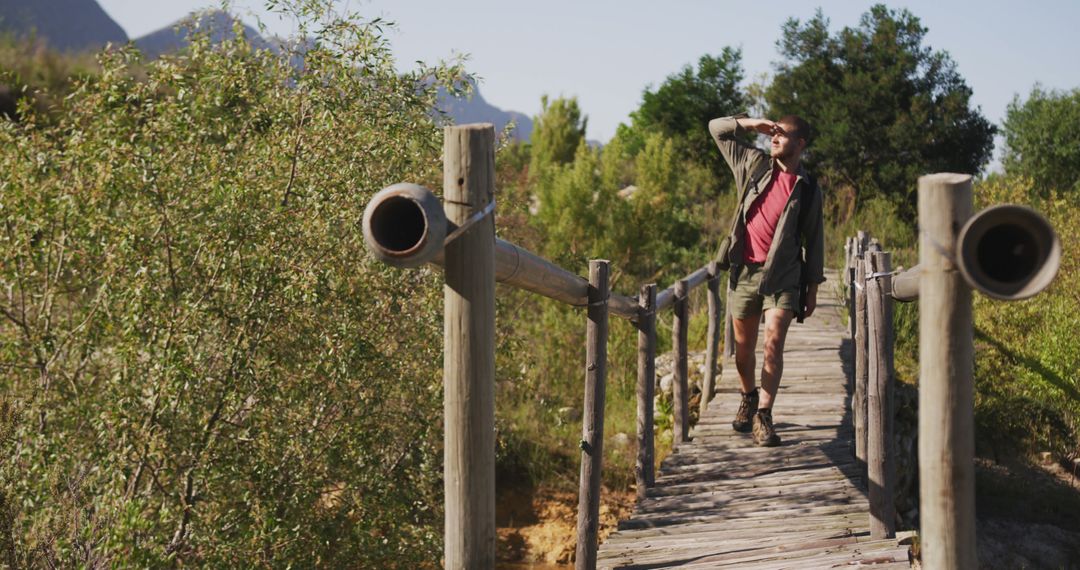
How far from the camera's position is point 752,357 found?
570cm

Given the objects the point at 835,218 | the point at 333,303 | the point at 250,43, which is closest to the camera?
the point at 333,303

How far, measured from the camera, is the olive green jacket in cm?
528

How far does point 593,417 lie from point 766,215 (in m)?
1.53

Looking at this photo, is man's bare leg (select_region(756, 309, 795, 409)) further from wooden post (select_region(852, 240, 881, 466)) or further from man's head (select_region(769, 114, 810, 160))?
man's head (select_region(769, 114, 810, 160))

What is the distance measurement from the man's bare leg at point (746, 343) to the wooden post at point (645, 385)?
0.45 metres

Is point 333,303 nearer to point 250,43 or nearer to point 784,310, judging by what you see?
point 250,43

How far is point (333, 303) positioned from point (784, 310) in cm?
265

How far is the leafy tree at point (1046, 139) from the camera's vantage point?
30266 millimetres

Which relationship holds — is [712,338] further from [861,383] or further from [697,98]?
[697,98]

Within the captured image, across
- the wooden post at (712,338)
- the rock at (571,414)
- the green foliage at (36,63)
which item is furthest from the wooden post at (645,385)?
the green foliage at (36,63)

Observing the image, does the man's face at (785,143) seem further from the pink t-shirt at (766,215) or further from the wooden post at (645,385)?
the wooden post at (645,385)

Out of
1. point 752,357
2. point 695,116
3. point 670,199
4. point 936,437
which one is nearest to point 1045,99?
point 695,116

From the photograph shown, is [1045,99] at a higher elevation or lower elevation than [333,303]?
higher

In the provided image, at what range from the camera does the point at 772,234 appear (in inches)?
212
